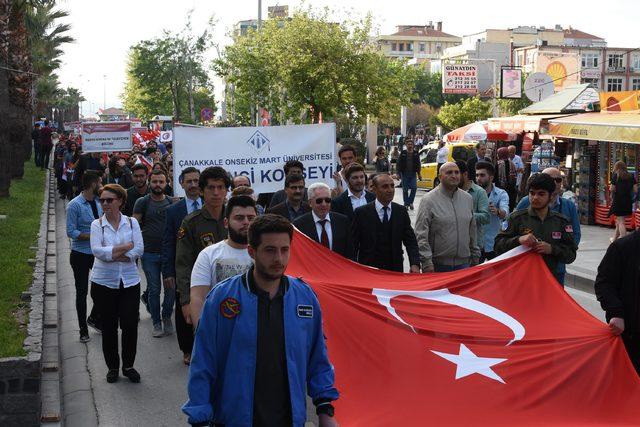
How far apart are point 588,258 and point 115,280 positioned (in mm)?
10212

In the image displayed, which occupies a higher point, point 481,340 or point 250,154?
point 250,154

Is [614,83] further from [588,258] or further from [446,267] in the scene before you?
[446,267]

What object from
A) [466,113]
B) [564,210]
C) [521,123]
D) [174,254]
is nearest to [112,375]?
[174,254]

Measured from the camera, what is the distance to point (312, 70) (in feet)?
132

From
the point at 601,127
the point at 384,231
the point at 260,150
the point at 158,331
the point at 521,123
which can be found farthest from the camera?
the point at 521,123

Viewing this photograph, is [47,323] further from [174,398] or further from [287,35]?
[287,35]

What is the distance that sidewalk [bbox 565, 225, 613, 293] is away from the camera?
1464 cm

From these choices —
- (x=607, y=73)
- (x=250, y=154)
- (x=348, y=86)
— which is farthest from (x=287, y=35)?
(x=607, y=73)

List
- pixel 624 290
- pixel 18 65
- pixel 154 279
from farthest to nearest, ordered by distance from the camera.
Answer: pixel 18 65 < pixel 154 279 < pixel 624 290

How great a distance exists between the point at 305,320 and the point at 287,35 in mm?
36992

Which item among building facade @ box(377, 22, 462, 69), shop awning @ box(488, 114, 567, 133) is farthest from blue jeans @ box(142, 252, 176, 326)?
building facade @ box(377, 22, 462, 69)

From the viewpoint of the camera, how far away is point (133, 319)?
878 cm

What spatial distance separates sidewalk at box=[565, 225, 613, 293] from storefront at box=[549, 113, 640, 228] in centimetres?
52

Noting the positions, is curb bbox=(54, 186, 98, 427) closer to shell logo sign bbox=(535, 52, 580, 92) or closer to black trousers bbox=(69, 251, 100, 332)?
black trousers bbox=(69, 251, 100, 332)
